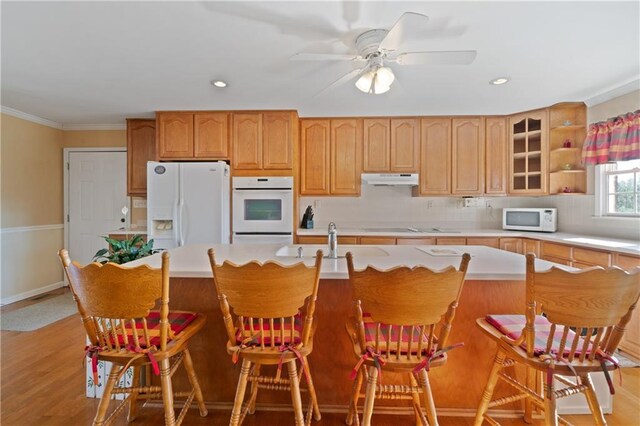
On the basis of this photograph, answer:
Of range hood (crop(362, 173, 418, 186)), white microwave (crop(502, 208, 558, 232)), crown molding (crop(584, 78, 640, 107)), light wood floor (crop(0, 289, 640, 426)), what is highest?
crown molding (crop(584, 78, 640, 107))

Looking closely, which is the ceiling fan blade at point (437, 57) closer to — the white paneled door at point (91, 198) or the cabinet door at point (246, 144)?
the cabinet door at point (246, 144)

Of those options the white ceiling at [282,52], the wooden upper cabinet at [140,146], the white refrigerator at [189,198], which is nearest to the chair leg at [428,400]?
the white ceiling at [282,52]

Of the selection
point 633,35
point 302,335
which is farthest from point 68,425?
point 633,35

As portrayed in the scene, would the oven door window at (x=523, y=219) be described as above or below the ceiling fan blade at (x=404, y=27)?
below

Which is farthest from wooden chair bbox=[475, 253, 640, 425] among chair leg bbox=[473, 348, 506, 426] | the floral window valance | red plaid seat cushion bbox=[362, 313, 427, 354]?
the floral window valance

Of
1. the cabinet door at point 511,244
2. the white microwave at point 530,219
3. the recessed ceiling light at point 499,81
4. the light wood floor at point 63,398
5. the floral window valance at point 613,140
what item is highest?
the recessed ceiling light at point 499,81

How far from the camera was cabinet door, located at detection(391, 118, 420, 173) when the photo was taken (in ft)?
12.9

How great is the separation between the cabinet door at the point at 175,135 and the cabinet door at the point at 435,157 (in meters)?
2.90

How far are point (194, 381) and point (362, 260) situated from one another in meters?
1.13

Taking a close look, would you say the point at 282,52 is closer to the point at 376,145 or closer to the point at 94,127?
the point at 376,145

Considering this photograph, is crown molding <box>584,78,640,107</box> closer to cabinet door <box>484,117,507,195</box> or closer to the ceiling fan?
cabinet door <box>484,117,507,195</box>

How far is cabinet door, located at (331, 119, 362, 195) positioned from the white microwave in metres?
1.96

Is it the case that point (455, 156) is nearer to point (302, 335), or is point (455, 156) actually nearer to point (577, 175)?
point (577, 175)

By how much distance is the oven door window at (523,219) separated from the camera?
365cm
